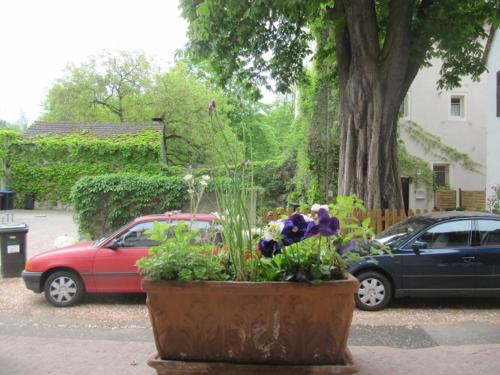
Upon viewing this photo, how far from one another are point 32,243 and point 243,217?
12564 millimetres

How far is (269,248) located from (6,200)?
2441 cm

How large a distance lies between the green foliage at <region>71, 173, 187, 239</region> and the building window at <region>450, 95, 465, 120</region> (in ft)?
50.4

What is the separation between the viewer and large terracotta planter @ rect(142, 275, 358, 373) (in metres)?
2.69

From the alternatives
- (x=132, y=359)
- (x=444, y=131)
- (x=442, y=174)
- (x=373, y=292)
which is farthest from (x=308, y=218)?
(x=442, y=174)

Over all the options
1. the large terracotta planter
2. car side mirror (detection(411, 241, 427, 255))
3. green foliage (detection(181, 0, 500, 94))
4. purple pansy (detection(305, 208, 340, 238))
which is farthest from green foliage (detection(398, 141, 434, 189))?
the large terracotta planter

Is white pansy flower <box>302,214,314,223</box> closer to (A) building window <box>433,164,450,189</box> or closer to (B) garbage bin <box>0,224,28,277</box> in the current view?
(B) garbage bin <box>0,224,28,277</box>

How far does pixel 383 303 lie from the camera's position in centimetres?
761

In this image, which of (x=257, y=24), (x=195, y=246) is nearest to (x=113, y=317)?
(x=195, y=246)

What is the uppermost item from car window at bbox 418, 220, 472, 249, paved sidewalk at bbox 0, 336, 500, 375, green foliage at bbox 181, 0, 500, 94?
green foliage at bbox 181, 0, 500, 94

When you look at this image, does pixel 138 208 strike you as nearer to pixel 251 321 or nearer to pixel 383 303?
pixel 383 303

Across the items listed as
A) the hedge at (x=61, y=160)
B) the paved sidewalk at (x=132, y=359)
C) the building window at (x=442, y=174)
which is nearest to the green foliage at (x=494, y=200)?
the building window at (x=442, y=174)

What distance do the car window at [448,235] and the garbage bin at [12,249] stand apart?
715cm

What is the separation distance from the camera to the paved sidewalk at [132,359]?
420 cm

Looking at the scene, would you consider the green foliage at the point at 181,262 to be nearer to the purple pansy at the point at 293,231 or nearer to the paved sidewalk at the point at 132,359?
the purple pansy at the point at 293,231
